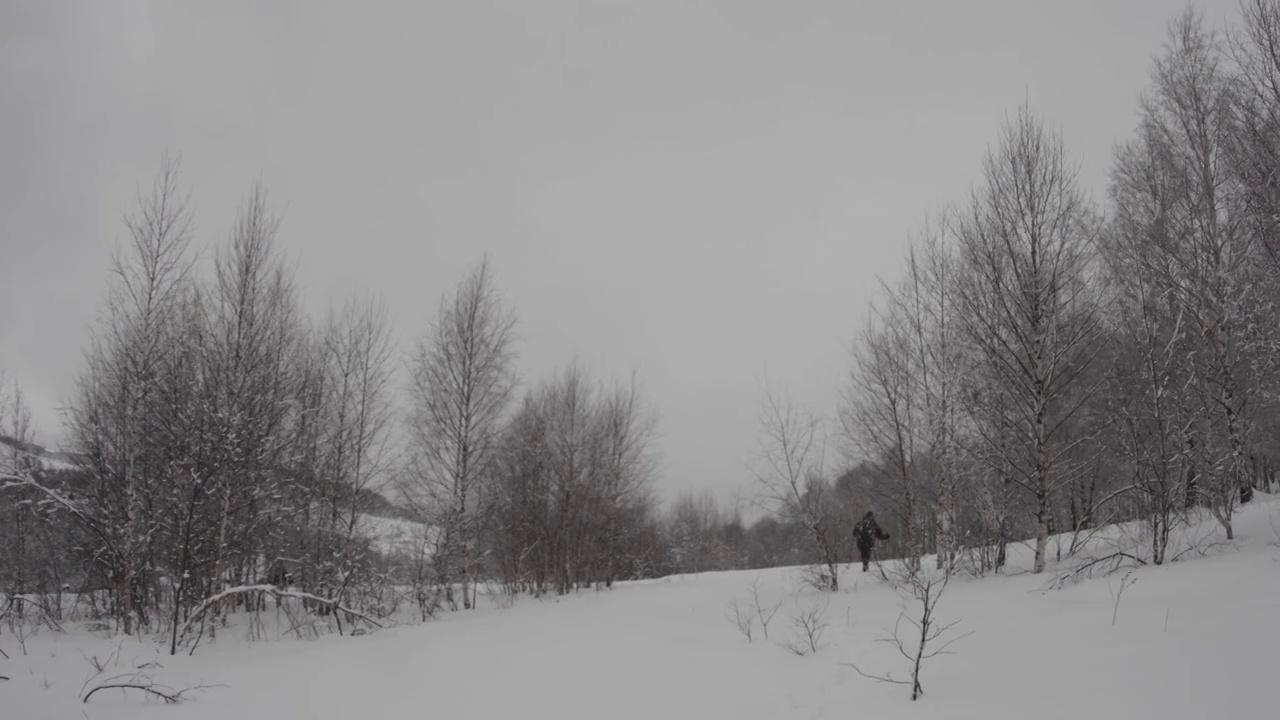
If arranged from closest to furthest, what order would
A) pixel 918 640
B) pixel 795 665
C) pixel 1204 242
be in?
1. pixel 795 665
2. pixel 918 640
3. pixel 1204 242

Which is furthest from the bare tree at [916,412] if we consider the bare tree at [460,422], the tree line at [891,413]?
the bare tree at [460,422]

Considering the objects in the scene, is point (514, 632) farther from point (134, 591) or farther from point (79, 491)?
point (79, 491)

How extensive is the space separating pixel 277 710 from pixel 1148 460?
11.6 metres

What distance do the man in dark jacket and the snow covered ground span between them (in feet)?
14.2

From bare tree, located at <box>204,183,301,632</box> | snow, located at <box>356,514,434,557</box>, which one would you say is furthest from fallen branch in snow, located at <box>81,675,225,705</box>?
snow, located at <box>356,514,434,557</box>

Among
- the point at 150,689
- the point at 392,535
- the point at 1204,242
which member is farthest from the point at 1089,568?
the point at 392,535

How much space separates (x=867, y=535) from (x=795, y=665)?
887cm

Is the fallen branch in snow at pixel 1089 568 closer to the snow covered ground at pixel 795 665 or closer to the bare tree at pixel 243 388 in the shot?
the snow covered ground at pixel 795 665

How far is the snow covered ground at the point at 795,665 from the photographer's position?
3.75 meters

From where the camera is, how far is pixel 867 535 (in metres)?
13.5

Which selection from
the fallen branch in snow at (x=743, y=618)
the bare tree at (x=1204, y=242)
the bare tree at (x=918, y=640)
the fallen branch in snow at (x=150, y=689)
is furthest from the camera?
the bare tree at (x=1204, y=242)

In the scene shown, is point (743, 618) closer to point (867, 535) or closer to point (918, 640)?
point (918, 640)

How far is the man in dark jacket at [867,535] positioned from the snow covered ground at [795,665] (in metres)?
4.33

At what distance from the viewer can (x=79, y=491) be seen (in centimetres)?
1169
